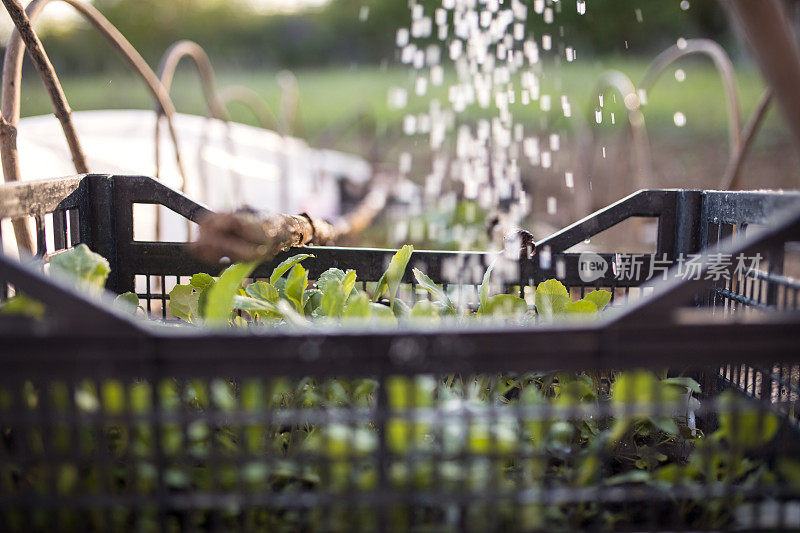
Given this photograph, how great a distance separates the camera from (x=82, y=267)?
64 cm

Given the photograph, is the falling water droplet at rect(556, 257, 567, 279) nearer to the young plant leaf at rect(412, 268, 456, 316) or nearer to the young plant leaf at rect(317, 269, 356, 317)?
the young plant leaf at rect(412, 268, 456, 316)

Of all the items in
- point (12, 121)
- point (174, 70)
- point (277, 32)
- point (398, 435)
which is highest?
point (277, 32)

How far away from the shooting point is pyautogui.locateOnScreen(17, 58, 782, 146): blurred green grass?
13.0 meters

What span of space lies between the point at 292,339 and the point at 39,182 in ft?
1.70

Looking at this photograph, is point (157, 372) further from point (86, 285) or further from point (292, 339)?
point (86, 285)

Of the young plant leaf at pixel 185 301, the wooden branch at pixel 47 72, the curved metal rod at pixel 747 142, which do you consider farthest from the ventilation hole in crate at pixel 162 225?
the curved metal rod at pixel 747 142

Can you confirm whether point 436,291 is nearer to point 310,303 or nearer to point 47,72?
point 310,303

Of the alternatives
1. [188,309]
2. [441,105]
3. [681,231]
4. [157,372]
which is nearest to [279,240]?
[188,309]

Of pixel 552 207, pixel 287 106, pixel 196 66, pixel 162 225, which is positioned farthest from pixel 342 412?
pixel 552 207

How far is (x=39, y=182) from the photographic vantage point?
30.3 inches

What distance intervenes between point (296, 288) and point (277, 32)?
71.2ft

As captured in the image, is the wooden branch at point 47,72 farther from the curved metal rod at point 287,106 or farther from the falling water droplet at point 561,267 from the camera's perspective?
the curved metal rod at point 287,106

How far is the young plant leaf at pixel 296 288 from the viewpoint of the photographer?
0.83 meters

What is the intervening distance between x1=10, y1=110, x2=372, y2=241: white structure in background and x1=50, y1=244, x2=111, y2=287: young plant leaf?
71cm
